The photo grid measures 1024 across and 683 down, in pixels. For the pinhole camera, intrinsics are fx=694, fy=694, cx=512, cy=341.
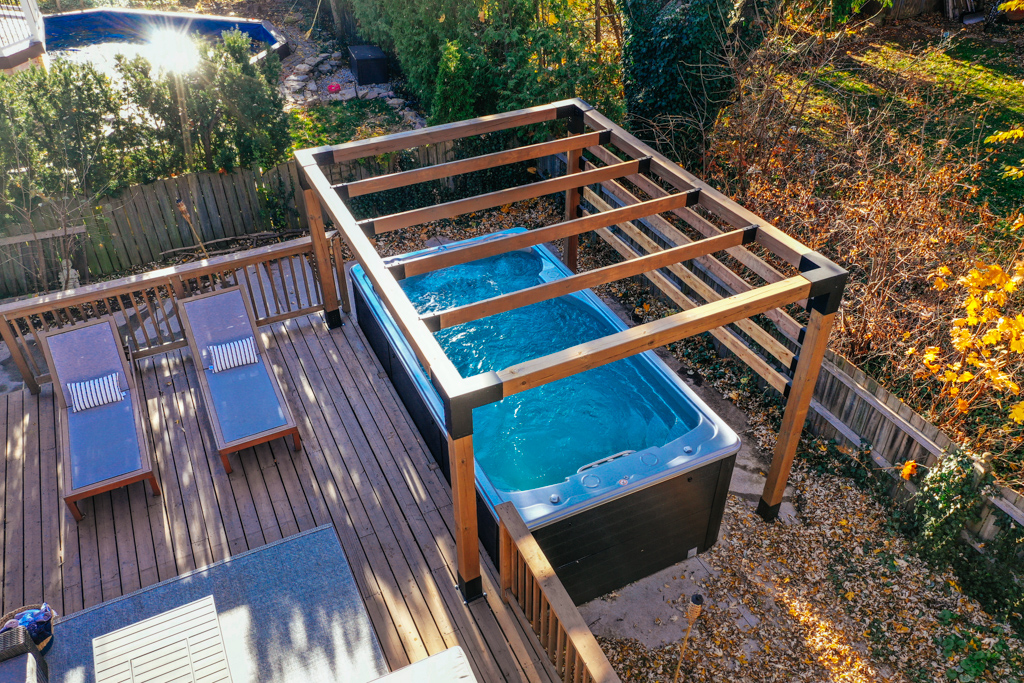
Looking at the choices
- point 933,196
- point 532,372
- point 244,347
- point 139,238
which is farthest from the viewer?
point 139,238

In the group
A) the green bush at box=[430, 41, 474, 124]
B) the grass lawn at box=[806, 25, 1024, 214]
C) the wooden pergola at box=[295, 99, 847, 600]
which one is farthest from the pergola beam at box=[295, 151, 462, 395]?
the grass lawn at box=[806, 25, 1024, 214]

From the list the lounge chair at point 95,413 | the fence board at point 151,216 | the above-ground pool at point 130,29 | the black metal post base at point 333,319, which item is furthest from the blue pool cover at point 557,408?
the above-ground pool at point 130,29

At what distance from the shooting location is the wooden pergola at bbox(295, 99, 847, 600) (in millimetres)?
3332

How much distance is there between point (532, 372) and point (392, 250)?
5.36 metres

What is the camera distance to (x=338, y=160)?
5.32 metres

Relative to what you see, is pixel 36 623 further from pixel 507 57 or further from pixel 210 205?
pixel 507 57

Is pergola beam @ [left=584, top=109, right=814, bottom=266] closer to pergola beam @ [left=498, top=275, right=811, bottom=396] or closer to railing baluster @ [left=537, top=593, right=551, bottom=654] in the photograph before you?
pergola beam @ [left=498, top=275, right=811, bottom=396]

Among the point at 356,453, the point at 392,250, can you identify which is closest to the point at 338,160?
the point at 356,453

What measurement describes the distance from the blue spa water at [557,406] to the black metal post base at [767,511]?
31.0 inches

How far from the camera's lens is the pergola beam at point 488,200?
4.42m

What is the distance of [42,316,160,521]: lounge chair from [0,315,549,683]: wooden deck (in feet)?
0.82

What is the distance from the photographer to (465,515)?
3711 millimetres

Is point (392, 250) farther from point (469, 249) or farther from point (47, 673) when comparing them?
point (47, 673)

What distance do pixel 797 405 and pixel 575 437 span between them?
1.68 metres
